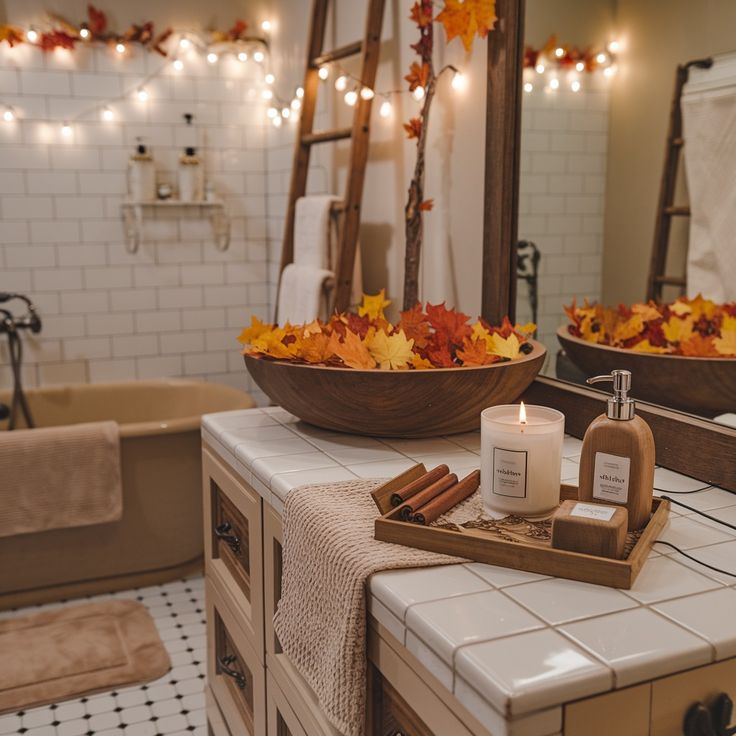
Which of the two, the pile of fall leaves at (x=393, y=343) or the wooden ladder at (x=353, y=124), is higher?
the wooden ladder at (x=353, y=124)

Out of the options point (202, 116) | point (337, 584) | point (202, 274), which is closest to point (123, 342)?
point (202, 274)

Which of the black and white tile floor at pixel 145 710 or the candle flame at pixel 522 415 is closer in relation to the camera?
the candle flame at pixel 522 415

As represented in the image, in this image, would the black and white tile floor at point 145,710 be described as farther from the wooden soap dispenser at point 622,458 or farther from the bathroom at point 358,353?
the wooden soap dispenser at point 622,458

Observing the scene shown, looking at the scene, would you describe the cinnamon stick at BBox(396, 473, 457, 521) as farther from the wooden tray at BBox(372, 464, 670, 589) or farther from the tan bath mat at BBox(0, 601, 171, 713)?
the tan bath mat at BBox(0, 601, 171, 713)

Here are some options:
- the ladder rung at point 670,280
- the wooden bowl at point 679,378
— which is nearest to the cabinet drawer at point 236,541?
the wooden bowl at point 679,378

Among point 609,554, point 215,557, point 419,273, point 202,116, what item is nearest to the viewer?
point 609,554

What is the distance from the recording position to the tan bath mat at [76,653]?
2.42 meters

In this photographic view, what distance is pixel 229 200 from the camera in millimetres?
4051

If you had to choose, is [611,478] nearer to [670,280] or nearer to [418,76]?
[670,280]

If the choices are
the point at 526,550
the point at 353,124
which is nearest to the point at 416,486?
the point at 526,550

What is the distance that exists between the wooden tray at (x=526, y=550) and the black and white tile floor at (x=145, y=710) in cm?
149

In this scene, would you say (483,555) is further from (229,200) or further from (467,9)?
(229,200)

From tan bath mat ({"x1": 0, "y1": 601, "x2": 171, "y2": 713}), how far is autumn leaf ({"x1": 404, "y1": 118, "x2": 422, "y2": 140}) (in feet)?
5.64

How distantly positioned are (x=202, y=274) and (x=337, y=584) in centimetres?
319
